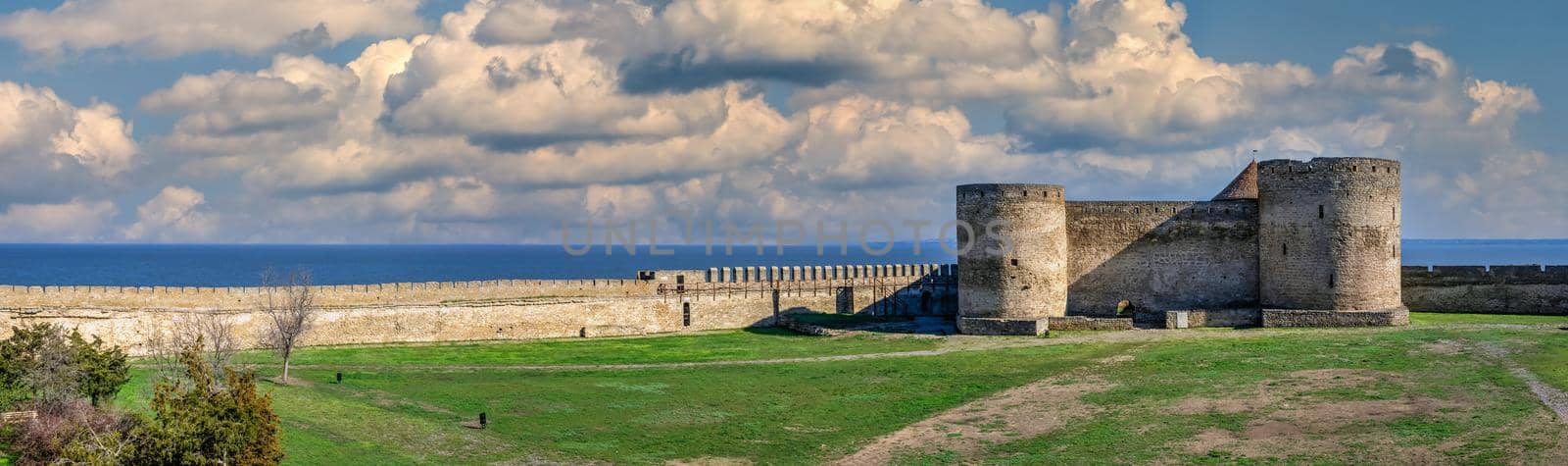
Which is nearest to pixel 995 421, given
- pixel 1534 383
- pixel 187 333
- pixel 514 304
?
pixel 1534 383

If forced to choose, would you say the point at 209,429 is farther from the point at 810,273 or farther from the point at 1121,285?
the point at 810,273

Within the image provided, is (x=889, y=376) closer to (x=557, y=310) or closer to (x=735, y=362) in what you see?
(x=735, y=362)

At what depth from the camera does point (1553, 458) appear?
1888 centimetres

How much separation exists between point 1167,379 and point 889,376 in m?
6.68

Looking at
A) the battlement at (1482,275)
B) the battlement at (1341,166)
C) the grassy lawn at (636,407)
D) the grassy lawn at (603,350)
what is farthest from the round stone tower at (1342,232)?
the grassy lawn at (603,350)

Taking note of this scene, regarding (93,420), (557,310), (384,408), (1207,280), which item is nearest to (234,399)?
(93,420)

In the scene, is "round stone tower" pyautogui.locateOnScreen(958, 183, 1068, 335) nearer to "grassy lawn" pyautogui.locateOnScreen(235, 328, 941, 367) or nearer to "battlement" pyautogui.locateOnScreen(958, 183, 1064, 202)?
"battlement" pyautogui.locateOnScreen(958, 183, 1064, 202)

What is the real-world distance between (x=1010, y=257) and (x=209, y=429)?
2707cm

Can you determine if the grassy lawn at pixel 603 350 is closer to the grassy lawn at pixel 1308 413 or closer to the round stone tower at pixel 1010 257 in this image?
the round stone tower at pixel 1010 257

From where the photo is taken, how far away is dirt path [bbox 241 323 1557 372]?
33562mm

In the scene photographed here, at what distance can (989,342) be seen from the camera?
37875 millimetres

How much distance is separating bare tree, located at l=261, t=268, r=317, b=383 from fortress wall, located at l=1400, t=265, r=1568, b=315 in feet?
116

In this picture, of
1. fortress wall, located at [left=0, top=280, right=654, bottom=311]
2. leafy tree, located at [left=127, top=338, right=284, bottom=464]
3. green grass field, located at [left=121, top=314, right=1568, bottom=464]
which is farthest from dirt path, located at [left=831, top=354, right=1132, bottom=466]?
fortress wall, located at [left=0, top=280, right=654, bottom=311]

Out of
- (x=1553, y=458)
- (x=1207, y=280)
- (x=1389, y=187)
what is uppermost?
(x=1389, y=187)
